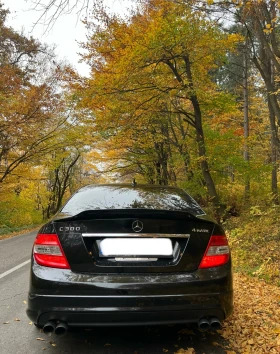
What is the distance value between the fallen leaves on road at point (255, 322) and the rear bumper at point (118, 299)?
66 centimetres

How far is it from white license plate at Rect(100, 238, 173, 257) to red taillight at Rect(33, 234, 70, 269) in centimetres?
33

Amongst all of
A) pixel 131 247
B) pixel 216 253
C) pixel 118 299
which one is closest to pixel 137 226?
pixel 131 247

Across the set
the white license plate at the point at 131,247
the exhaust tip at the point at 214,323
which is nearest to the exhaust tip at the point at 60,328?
the white license plate at the point at 131,247

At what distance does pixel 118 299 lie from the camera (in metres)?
2.32

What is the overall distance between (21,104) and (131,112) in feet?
16.3

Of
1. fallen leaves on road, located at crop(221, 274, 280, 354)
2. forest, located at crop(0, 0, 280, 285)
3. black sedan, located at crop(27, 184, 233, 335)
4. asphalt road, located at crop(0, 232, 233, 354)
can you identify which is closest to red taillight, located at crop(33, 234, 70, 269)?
black sedan, located at crop(27, 184, 233, 335)

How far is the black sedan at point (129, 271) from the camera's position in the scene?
7.62 ft

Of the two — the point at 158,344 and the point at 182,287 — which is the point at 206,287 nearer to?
the point at 182,287

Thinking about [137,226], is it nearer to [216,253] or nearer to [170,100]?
[216,253]

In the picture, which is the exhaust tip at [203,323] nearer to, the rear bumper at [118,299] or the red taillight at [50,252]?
the rear bumper at [118,299]

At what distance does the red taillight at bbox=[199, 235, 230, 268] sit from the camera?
2510 mm

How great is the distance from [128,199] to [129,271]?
811 millimetres

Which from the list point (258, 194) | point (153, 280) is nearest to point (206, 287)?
point (153, 280)

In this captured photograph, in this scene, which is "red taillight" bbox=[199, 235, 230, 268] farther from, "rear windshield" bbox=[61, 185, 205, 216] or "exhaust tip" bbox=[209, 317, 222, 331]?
"exhaust tip" bbox=[209, 317, 222, 331]
